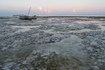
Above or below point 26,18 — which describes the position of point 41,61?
below

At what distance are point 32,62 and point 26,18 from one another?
27110 mm

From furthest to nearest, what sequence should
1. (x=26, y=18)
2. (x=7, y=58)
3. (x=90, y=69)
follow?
(x=26, y=18)
(x=7, y=58)
(x=90, y=69)

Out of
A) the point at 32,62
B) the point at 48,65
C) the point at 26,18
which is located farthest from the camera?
the point at 26,18

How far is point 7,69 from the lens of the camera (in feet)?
7.38

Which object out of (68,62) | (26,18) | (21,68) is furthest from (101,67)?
(26,18)

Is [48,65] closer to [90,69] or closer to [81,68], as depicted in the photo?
[81,68]

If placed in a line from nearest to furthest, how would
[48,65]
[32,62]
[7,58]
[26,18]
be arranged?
[48,65] < [32,62] < [7,58] < [26,18]

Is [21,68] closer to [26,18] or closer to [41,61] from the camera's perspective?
[41,61]

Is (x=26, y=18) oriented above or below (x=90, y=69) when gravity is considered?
above

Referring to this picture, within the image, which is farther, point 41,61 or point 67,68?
point 41,61

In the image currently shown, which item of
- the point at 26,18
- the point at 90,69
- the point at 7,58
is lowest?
the point at 90,69

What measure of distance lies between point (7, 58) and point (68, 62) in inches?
101

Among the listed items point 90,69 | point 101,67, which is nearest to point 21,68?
point 90,69

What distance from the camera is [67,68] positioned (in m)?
2.28
